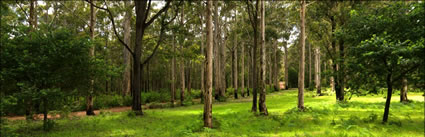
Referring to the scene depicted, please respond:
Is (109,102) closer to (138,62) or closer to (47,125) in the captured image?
(138,62)

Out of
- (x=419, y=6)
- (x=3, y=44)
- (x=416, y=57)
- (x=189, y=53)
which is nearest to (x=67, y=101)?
(x=3, y=44)

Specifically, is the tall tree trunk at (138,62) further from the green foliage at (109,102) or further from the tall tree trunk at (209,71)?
the green foliage at (109,102)

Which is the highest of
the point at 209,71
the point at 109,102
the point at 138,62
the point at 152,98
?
the point at 138,62

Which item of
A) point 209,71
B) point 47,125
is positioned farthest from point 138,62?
point 209,71

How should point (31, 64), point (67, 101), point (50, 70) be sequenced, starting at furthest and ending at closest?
1. point (67, 101)
2. point (50, 70)
3. point (31, 64)

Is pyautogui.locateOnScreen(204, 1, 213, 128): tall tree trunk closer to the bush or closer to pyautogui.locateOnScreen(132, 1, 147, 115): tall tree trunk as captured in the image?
pyautogui.locateOnScreen(132, 1, 147, 115): tall tree trunk

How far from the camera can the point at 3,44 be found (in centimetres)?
894

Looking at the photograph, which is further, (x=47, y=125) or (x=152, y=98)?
(x=152, y=98)

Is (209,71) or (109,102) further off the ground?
(209,71)

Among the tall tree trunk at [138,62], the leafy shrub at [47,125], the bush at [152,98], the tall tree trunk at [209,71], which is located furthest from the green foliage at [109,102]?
the tall tree trunk at [209,71]

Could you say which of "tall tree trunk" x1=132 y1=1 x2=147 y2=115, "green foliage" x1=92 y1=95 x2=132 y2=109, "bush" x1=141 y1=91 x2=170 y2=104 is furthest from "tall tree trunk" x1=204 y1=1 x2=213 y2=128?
"bush" x1=141 y1=91 x2=170 y2=104

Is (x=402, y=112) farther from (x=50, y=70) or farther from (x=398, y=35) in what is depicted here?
(x=50, y=70)

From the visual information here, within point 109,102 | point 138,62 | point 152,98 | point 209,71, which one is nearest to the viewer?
point 209,71

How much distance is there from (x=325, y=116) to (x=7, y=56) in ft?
45.9
